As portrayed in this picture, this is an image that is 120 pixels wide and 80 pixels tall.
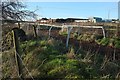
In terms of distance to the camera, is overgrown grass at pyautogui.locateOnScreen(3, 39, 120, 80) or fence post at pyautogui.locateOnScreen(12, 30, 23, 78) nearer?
fence post at pyautogui.locateOnScreen(12, 30, 23, 78)

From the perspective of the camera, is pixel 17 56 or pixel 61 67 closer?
pixel 17 56

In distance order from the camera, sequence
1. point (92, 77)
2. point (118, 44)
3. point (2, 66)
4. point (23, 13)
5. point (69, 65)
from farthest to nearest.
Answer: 1. point (23, 13)
2. point (118, 44)
3. point (2, 66)
4. point (69, 65)
5. point (92, 77)

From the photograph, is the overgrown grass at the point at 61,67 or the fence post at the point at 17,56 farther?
the overgrown grass at the point at 61,67

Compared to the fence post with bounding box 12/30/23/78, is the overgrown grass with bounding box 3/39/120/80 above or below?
below

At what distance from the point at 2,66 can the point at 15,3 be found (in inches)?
417

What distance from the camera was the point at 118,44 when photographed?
18.5m

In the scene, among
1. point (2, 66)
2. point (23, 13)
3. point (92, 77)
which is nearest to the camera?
point (92, 77)

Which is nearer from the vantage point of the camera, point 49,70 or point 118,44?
point 49,70

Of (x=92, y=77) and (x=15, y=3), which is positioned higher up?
(x=15, y=3)

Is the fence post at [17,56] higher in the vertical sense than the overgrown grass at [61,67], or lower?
higher

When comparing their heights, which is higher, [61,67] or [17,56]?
[17,56]

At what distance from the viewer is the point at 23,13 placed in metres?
20.4

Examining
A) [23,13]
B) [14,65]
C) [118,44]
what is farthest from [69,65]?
[23,13]

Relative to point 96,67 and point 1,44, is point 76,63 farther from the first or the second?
point 1,44
